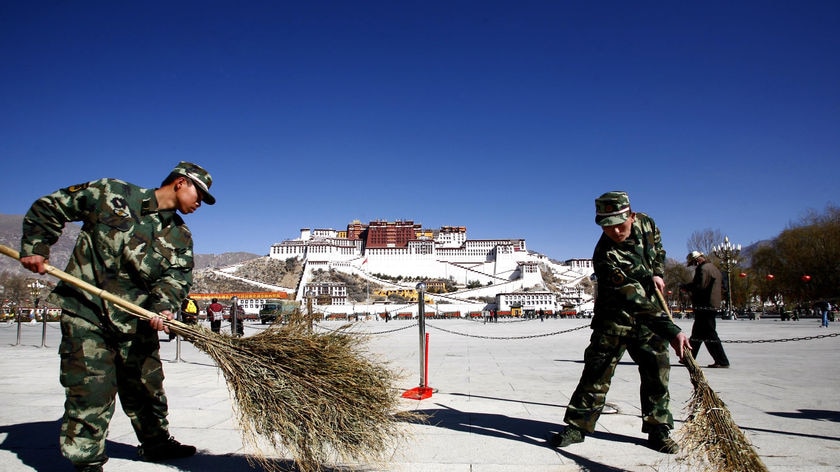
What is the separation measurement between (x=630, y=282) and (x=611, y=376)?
0.70 m

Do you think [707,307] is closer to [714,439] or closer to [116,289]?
[714,439]

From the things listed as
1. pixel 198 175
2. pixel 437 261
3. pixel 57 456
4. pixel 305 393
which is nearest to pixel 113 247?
pixel 198 175

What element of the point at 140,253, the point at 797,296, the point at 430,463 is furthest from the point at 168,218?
the point at 797,296

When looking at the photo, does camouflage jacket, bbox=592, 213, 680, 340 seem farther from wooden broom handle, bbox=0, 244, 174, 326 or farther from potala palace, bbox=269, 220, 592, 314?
potala palace, bbox=269, 220, 592, 314

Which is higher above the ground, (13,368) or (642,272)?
(642,272)

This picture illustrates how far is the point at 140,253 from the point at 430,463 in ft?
7.43

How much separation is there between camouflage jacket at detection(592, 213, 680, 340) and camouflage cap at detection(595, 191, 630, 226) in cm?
21

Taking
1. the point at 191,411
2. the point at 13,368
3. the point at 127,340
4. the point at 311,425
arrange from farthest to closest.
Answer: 1. the point at 13,368
2. the point at 191,411
3. the point at 127,340
4. the point at 311,425

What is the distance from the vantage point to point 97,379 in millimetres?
2834

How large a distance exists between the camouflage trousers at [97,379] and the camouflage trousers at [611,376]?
2.95m

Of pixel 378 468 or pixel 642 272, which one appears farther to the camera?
pixel 642 272

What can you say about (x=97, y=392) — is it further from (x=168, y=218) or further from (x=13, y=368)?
(x=13, y=368)

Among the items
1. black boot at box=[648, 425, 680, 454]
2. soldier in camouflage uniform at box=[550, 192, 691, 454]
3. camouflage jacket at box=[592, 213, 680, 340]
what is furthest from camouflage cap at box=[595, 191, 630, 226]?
black boot at box=[648, 425, 680, 454]

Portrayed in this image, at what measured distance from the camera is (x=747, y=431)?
12.5 feet
